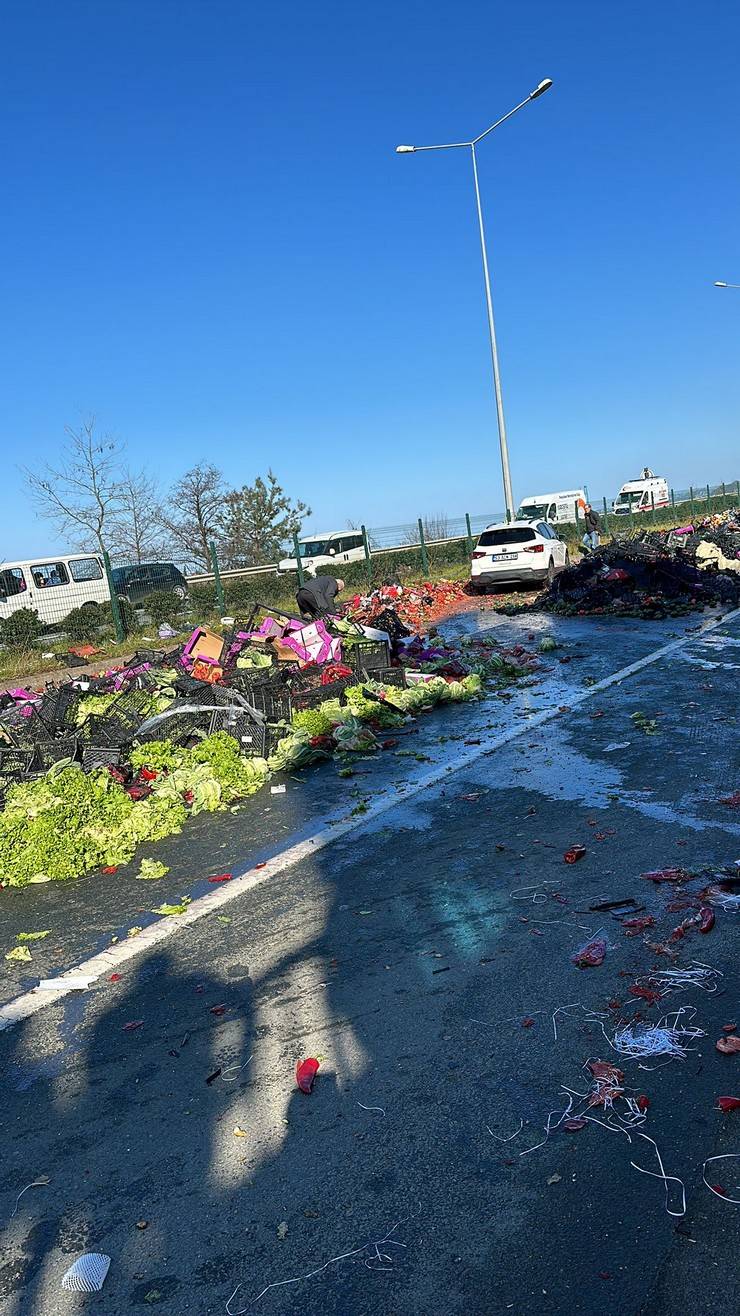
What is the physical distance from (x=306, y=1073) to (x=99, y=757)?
502cm

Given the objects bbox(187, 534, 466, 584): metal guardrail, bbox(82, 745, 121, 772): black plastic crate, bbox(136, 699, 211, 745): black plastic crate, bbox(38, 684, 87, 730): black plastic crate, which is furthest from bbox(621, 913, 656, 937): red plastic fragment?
bbox(187, 534, 466, 584): metal guardrail

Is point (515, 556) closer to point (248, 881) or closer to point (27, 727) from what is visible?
point (27, 727)

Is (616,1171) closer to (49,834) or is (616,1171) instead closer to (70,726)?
(49,834)

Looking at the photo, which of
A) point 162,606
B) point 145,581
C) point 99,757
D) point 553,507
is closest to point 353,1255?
point 99,757

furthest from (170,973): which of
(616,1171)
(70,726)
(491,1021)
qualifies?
(70,726)

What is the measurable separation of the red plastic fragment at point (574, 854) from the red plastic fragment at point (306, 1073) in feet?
7.12

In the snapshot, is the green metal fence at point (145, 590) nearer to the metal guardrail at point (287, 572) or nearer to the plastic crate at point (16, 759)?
the metal guardrail at point (287, 572)

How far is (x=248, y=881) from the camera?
218 inches

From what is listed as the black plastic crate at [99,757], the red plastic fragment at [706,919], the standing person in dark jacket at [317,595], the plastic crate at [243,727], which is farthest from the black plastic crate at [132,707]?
the red plastic fragment at [706,919]

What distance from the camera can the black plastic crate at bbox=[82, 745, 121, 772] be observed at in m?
7.77

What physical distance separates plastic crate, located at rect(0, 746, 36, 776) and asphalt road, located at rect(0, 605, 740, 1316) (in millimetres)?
2184

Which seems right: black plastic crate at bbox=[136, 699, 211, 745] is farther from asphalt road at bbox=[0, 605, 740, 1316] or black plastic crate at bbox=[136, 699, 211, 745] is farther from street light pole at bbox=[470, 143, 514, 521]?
street light pole at bbox=[470, 143, 514, 521]

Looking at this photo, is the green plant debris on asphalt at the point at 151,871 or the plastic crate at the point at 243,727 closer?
the green plant debris on asphalt at the point at 151,871

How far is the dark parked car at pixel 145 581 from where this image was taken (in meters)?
20.1
